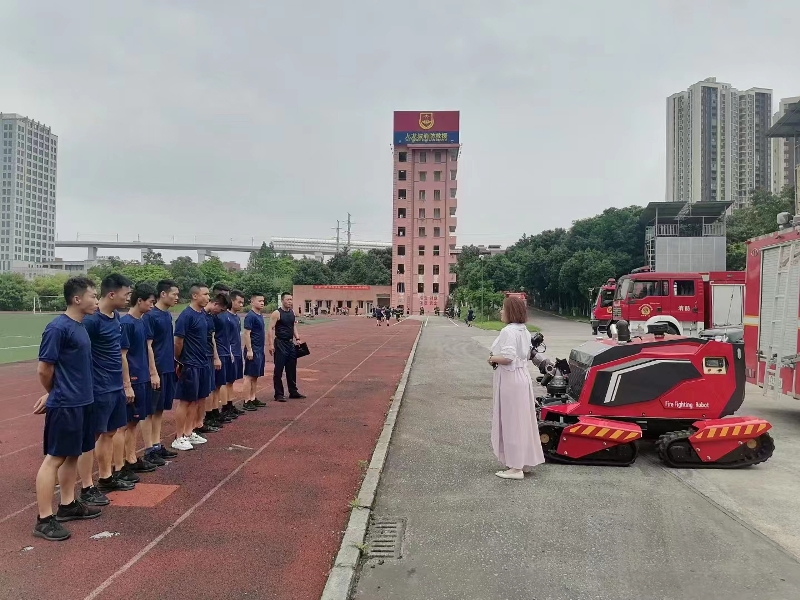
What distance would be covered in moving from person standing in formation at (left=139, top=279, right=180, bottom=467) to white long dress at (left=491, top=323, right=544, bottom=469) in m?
3.44

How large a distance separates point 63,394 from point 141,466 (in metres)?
1.80

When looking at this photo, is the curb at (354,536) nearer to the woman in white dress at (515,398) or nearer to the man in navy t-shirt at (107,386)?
the woman in white dress at (515,398)

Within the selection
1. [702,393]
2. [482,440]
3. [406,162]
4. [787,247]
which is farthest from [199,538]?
[406,162]

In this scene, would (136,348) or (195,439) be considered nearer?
(136,348)

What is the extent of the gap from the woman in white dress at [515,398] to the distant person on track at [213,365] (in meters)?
3.57

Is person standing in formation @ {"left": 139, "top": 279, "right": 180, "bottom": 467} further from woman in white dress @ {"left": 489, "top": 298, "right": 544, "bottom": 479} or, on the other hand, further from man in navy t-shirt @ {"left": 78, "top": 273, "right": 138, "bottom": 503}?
woman in white dress @ {"left": 489, "top": 298, "right": 544, "bottom": 479}

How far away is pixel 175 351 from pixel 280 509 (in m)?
2.68

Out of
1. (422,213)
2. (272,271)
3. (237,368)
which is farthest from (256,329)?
(272,271)

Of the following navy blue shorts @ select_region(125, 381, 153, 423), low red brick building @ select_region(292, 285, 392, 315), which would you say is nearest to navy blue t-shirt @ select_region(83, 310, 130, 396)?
navy blue shorts @ select_region(125, 381, 153, 423)

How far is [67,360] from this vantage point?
4102 mm

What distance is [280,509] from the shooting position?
4641 millimetres

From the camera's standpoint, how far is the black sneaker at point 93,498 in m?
4.60

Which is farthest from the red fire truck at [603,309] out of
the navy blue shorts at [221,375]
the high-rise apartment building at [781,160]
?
the high-rise apartment building at [781,160]

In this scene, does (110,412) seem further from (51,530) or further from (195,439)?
(195,439)
